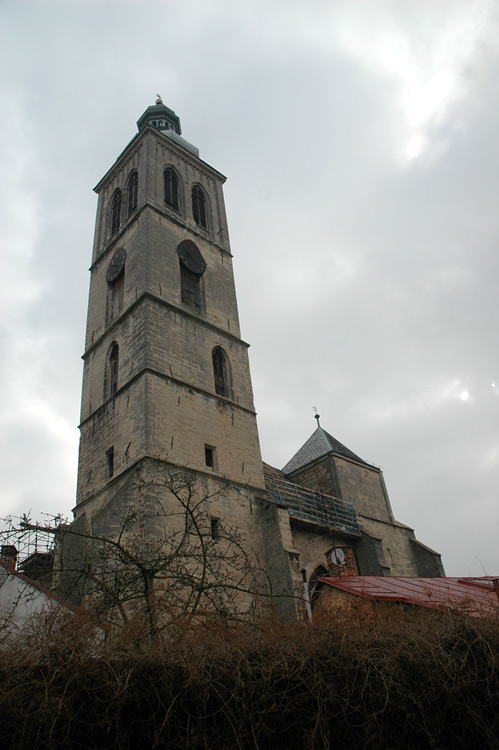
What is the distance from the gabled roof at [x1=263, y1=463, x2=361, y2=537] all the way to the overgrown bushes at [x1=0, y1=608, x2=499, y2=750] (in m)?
12.4

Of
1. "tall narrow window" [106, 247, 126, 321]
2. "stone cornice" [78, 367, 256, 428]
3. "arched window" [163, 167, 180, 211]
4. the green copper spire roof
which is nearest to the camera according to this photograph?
"stone cornice" [78, 367, 256, 428]

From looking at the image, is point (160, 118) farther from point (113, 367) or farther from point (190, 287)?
point (113, 367)

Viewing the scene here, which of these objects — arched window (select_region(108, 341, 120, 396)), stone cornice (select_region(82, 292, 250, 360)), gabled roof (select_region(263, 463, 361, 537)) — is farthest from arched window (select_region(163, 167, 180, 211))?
gabled roof (select_region(263, 463, 361, 537))

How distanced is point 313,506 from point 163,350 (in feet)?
27.3

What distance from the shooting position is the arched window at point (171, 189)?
24.5 meters

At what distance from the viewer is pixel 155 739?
16.3 ft

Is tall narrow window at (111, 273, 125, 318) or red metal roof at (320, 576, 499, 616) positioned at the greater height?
tall narrow window at (111, 273, 125, 318)

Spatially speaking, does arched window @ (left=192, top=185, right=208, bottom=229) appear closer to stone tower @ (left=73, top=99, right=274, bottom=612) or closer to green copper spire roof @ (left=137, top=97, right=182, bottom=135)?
stone tower @ (left=73, top=99, right=274, bottom=612)

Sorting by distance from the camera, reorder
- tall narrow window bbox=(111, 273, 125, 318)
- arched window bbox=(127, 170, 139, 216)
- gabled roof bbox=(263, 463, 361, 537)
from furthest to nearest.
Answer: arched window bbox=(127, 170, 139, 216), tall narrow window bbox=(111, 273, 125, 318), gabled roof bbox=(263, 463, 361, 537)

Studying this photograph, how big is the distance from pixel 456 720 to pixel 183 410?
12.6m

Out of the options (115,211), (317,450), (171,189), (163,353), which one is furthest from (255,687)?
(115,211)

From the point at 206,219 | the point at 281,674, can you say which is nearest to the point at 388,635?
the point at 281,674

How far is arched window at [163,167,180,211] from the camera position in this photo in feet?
80.4

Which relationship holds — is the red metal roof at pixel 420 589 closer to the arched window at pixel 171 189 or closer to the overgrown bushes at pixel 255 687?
the overgrown bushes at pixel 255 687
